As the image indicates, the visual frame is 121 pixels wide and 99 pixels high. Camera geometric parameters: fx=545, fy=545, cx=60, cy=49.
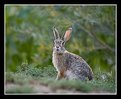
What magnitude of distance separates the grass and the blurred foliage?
122 inches

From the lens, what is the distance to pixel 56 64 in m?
8.70

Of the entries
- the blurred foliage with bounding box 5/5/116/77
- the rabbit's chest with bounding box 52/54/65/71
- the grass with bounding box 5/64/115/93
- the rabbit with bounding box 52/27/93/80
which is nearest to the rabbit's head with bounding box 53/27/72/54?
the rabbit with bounding box 52/27/93/80

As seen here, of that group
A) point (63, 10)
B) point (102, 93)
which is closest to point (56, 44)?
point (102, 93)

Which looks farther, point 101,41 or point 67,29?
point 101,41

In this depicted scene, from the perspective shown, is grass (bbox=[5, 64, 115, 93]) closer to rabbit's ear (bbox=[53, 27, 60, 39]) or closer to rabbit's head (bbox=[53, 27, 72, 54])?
rabbit's head (bbox=[53, 27, 72, 54])

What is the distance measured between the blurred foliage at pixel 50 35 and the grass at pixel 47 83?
309cm

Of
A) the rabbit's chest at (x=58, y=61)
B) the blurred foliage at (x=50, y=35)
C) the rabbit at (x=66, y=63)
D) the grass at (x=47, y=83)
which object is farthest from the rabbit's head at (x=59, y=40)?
the blurred foliage at (x=50, y=35)

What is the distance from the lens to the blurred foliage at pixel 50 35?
1194cm

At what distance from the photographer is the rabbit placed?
848 centimetres

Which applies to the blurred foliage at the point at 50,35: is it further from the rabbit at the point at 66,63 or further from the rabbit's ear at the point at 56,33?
the rabbit's ear at the point at 56,33

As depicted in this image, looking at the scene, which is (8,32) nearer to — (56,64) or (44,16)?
(44,16)

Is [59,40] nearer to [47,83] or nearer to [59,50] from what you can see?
[59,50]

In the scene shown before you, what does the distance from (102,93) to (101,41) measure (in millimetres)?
5021

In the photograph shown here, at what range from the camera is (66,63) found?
8.69m
